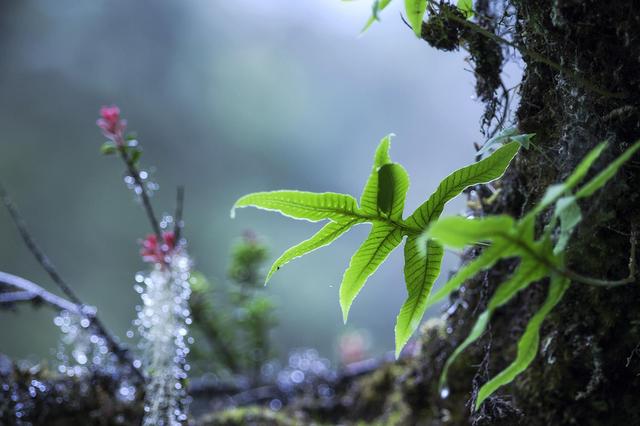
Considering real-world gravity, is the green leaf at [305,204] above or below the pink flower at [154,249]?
below

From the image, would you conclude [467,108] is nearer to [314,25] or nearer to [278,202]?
[314,25]

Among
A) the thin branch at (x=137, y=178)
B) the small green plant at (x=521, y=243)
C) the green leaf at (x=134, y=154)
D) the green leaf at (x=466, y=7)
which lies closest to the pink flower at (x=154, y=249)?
the thin branch at (x=137, y=178)

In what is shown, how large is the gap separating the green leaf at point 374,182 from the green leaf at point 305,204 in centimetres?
2

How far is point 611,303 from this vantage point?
90 cm

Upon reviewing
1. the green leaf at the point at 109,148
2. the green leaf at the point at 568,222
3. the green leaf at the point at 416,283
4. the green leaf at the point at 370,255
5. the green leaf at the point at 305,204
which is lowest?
the green leaf at the point at 568,222

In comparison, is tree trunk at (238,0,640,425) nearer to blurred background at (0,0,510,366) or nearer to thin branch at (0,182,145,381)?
thin branch at (0,182,145,381)

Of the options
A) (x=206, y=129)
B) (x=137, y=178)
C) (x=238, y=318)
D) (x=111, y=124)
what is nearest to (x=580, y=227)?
(x=137, y=178)

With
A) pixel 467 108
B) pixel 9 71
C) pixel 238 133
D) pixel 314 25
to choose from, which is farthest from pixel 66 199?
pixel 467 108

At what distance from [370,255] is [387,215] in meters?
0.06

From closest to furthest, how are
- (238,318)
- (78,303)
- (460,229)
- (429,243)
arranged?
1. (460,229)
2. (429,243)
3. (78,303)
4. (238,318)

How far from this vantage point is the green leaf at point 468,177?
76 cm

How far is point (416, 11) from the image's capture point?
2.42 feet

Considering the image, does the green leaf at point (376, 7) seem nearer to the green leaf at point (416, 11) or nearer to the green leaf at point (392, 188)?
the green leaf at point (416, 11)

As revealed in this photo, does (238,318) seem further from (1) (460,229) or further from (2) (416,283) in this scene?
(1) (460,229)
